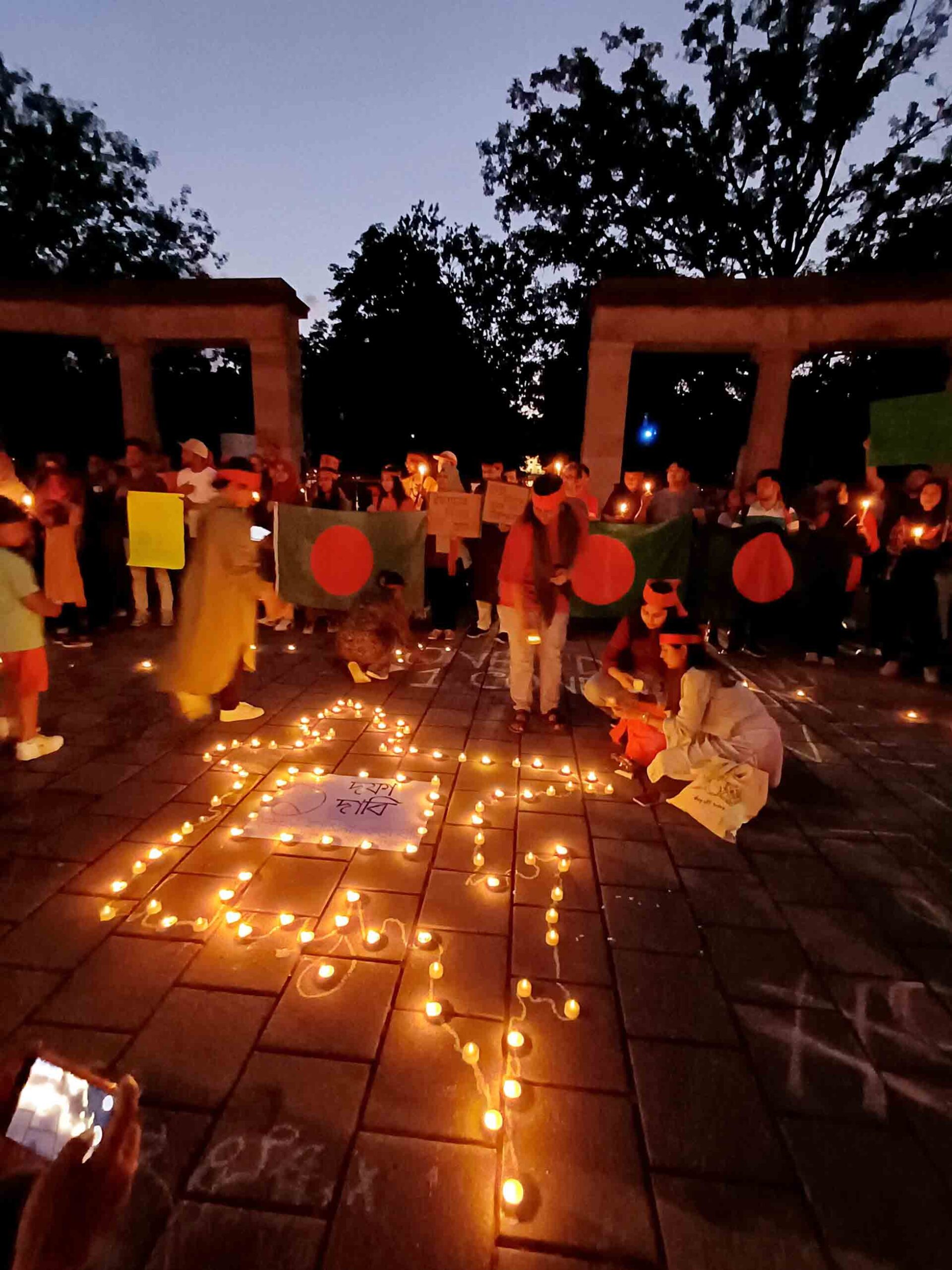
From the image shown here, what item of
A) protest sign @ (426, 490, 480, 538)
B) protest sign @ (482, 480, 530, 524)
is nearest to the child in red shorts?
protest sign @ (426, 490, 480, 538)

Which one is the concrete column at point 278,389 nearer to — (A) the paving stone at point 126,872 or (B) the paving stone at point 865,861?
(A) the paving stone at point 126,872

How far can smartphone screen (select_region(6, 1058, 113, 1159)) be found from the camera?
1.43 metres

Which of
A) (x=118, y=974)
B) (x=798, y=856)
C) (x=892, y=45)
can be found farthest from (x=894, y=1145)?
(x=892, y=45)

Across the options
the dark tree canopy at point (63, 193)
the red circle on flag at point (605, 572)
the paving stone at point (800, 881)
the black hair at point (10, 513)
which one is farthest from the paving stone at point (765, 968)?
the dark tree canopy at point (63, 193)

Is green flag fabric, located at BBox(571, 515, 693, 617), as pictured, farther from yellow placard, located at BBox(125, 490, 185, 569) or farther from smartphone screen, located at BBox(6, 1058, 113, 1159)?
smartphone screen, located at BBox(6, 1058, 113, 1159)

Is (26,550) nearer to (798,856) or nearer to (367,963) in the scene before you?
(367,963)

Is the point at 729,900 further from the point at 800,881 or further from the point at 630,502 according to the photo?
the point at 630,502

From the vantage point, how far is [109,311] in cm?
1272

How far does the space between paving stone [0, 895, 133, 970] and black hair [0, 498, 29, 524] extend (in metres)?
2.68

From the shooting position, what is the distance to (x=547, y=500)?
572 cm

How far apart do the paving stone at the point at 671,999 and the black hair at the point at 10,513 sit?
4.68 meters

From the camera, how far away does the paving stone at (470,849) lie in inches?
152

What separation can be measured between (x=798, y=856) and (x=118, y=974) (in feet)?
11.8

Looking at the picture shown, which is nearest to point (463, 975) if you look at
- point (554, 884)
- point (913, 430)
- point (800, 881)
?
point (554, 884)
